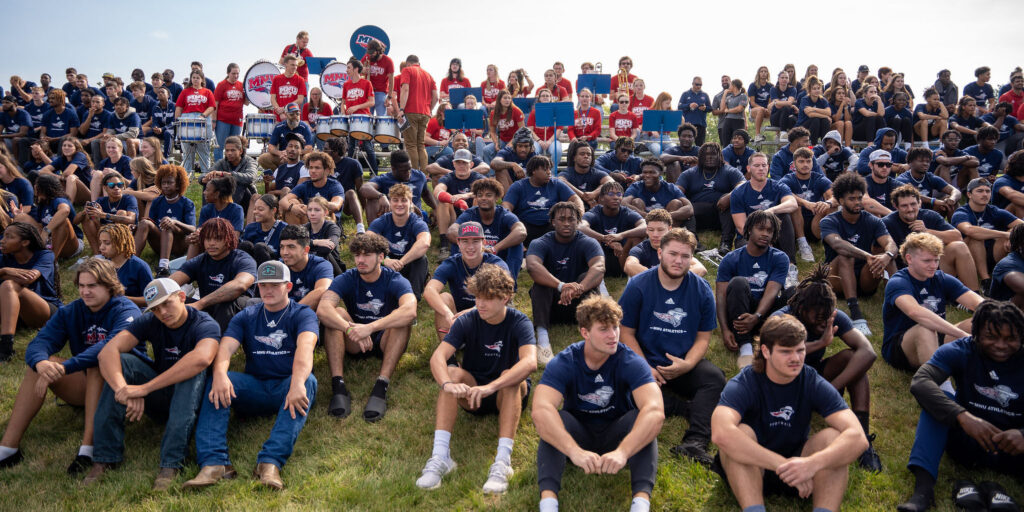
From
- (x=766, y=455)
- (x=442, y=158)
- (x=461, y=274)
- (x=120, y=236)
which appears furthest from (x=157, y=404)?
(x=442, y=158)

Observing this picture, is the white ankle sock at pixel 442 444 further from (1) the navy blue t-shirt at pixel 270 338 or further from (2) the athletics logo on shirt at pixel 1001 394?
(2) the athletics logo on shirt at pixel 1001 394

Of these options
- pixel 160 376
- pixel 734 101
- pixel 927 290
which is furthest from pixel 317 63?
pixel 927 290

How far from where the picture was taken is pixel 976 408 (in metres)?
4.82

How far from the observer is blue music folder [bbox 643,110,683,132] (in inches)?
533

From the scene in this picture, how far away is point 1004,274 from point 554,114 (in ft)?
26.0

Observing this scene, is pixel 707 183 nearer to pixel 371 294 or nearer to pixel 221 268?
pixel 371 294

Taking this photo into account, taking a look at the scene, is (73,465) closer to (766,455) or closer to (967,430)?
(766,455)

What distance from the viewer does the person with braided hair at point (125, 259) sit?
7.04 meters

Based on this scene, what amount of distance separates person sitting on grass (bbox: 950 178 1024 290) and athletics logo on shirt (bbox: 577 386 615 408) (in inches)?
248

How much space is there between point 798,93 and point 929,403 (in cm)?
1336

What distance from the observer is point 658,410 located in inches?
177

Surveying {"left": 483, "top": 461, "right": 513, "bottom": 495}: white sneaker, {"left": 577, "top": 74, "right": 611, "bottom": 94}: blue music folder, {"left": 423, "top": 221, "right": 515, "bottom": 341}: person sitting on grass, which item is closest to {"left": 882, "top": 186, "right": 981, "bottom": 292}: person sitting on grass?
{"left": 423, "top": 221, "right": 515, "bottom": 341}: person sitting on grass

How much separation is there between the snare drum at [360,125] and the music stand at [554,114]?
3.11 m

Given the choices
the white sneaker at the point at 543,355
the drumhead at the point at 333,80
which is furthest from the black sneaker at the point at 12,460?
the drumhead at the point at 333,80
